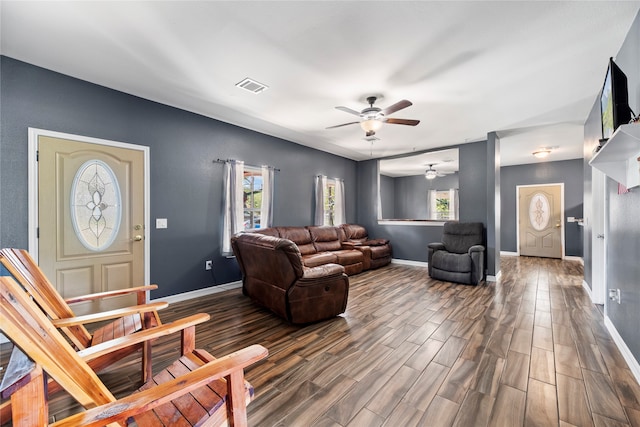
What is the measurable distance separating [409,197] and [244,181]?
743 cm

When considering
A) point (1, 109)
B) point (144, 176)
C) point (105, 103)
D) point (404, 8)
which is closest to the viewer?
point (404, 8)

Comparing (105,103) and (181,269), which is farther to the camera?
(181,269)

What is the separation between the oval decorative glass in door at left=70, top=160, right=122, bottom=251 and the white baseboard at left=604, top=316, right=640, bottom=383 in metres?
5.09

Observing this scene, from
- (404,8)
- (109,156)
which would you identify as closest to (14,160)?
(109,156)

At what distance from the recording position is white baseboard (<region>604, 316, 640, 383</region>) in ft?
6.44

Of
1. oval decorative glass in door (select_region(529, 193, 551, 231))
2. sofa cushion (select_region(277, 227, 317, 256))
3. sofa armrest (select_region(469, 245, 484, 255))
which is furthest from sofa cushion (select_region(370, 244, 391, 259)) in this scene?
oval decorative glass in door (select_region(529, 193, 551, 231))

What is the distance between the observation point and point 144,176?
11.4ft

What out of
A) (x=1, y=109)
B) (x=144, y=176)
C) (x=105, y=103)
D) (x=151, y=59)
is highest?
(x=151, y=59)

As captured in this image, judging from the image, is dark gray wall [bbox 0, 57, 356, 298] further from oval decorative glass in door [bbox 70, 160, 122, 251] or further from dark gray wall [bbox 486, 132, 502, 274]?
dark gray wall [bbox 486, 132, 502, 274]

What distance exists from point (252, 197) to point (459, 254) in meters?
4.03

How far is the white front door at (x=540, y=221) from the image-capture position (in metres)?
7.10

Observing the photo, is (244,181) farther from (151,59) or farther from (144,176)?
(151,59)

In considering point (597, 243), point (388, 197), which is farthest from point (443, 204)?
point (597, 243)

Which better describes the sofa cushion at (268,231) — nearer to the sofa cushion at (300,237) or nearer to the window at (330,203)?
the sofa cushion at (300,237)
